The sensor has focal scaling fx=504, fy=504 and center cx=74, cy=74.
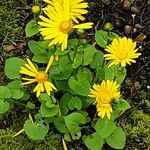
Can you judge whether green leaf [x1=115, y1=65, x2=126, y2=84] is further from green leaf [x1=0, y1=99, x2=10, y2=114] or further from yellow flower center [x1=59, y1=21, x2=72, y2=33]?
green leaf [x1=0, y1=99, x2=10, y2=114]

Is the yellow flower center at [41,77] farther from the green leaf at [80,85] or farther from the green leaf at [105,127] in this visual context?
the green leaf at [105,127]

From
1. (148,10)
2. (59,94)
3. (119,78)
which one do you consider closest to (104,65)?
(119,78)

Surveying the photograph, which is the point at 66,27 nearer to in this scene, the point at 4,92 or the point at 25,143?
the point at 4,92

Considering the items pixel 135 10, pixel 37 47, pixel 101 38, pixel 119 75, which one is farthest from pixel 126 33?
pixel 37 47

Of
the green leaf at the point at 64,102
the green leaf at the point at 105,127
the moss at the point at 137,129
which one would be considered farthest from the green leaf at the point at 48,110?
the moss at the point at 137,129

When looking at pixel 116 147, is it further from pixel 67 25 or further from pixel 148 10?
pixel 148 10

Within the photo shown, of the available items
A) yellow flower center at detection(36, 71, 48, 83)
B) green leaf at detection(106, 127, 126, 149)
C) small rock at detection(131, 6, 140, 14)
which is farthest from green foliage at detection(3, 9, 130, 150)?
small rock at detection(131, 6, 140, 14)
